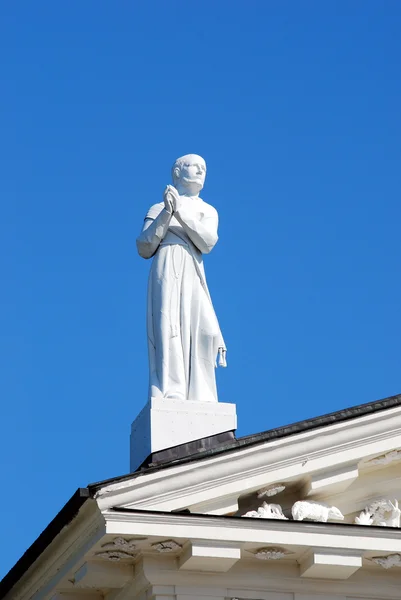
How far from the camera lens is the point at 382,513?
12.6 m

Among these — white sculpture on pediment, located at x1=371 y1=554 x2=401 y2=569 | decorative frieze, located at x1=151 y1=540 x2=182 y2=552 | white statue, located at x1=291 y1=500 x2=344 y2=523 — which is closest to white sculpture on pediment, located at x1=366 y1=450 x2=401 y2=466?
white statue, located at x1=291 y1=500 x2=344 y2=523

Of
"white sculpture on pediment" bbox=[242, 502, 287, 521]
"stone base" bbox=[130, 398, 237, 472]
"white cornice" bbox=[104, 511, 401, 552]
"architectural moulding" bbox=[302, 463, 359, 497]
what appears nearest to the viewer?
"white cornice" bbox=[104, 511, 401, 552]

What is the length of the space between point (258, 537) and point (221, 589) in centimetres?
66

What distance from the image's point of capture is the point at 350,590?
12.2m

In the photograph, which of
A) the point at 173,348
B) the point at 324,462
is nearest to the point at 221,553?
the point at 324,462

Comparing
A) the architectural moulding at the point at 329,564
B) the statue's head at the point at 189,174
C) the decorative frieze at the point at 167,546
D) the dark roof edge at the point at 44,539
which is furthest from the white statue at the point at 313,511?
the statue's head at the point at 189,174

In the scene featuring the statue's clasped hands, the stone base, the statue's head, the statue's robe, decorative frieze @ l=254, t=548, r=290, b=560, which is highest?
the statue's head

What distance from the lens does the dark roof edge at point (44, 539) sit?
11.2m

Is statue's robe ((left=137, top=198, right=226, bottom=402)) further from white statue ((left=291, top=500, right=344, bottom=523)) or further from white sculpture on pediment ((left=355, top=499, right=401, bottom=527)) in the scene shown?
white sculpture on pediment ((left=355, top=499, right=401, bottom=527))

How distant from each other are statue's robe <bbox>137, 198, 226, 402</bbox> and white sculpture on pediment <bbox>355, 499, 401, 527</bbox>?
5.90ft

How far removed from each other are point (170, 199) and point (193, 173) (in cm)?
70

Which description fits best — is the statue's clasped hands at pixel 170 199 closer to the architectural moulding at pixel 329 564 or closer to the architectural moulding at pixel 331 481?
the architectural moulding at pixel 331 481

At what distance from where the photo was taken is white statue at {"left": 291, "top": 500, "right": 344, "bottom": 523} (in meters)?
12.0

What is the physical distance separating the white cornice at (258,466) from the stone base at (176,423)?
96 cm
